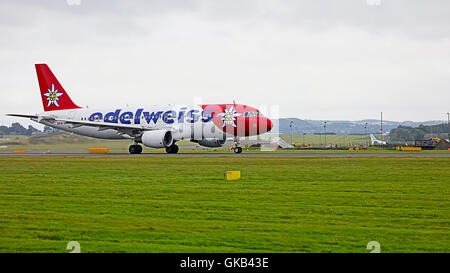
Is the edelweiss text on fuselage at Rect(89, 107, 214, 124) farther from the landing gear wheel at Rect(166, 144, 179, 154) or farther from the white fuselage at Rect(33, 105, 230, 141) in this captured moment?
the landing gear wheel at Rect(166, 144, 179, 154)

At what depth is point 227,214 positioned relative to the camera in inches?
478

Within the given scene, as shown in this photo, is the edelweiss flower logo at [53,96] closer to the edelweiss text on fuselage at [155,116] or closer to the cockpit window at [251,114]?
the edelweiss text on fuselage at [155,116]

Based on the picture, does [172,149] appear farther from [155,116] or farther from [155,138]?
[155,138]

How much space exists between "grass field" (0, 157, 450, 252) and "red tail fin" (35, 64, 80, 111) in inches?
1289

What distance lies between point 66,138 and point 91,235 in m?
56.4

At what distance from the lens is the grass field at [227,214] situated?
9055 mm

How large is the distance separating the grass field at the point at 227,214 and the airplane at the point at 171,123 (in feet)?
71.2

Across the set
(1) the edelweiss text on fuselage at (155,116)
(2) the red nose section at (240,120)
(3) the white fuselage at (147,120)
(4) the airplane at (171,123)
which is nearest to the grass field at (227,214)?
(2) the red nose section at (240,120)

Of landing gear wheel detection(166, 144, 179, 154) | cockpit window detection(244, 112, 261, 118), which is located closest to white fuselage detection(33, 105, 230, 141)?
landing gear wheel detection(166, 144, 179, 154)

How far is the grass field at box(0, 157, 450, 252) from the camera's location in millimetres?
9055

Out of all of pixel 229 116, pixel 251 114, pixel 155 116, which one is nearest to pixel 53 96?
pixel 155 116

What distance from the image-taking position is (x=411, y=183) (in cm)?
1894
